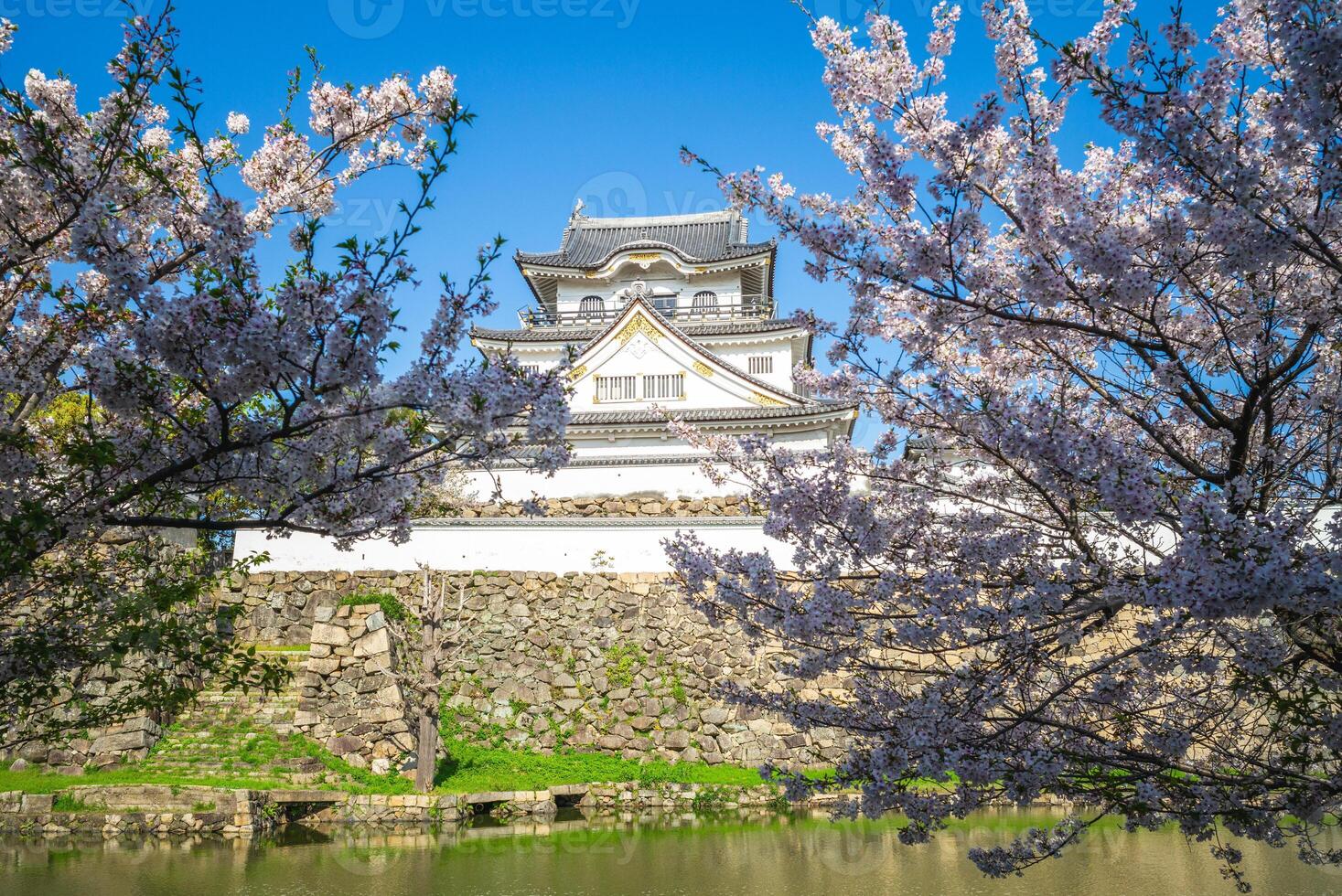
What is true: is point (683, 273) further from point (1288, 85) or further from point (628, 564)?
point (1288, 85)

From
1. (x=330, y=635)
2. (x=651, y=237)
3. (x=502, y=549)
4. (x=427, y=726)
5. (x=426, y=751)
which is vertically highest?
(x=651, y=237)

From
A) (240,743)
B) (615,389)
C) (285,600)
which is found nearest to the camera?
(240,743)

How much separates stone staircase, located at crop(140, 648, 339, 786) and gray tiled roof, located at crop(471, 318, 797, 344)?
37.3ft

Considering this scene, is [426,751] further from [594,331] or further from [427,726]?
[594,331]

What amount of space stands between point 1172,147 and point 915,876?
Result: 7.39m

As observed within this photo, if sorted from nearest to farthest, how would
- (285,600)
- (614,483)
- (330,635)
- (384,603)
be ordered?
(330,635) → (384,603) → (285,600) → (614,483)

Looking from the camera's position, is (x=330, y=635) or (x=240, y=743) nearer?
(x=240, y=743)

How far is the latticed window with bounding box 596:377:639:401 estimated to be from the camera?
850 inches

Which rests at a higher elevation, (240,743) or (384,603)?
(384,603)

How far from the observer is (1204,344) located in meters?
4.55

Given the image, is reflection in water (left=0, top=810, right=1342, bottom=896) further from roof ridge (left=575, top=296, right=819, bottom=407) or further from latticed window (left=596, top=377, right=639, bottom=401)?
latticed window (left=596, top=377, right=639, bottom=401)

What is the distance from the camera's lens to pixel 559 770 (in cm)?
1292

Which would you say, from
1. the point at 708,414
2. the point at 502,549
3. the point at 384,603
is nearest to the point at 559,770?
the point at 384,603

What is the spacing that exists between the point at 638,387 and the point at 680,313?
362 cm
